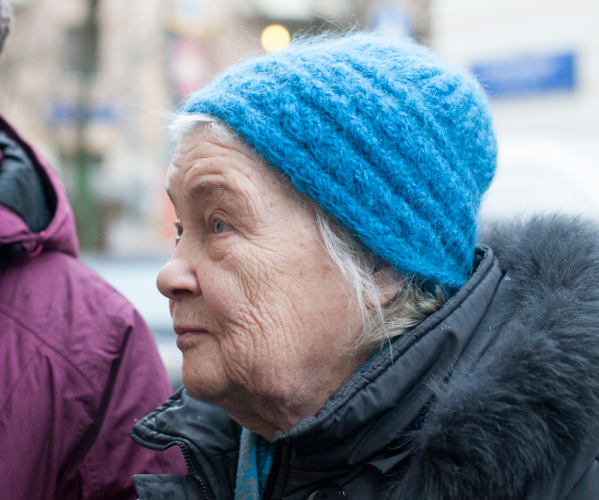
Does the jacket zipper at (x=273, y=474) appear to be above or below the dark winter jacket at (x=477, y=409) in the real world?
below

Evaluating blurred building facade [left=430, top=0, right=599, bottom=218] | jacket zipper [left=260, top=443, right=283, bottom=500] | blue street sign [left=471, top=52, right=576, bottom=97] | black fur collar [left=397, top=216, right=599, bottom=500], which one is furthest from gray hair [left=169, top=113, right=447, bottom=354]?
blue street sign [left=471, top=52, right=576, bottom=97]

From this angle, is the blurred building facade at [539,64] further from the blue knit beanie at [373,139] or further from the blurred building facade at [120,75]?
the blue knit beanie at [373,139]

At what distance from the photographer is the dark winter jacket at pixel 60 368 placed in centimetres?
170

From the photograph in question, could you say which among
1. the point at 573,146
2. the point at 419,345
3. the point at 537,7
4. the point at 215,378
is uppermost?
the point at 537,7

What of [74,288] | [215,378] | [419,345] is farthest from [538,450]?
[74,288]

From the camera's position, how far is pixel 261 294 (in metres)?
1.53

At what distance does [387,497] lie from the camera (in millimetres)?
1343

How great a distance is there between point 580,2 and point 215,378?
A: 8329 millimetres

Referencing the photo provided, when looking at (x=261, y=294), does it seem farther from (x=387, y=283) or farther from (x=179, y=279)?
(x=387, y=283)

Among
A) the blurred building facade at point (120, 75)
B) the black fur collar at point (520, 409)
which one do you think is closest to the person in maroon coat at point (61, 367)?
the black fur collar at point (520, 409)

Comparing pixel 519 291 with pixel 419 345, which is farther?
pixel 519 291

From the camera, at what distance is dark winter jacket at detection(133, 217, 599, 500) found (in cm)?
122

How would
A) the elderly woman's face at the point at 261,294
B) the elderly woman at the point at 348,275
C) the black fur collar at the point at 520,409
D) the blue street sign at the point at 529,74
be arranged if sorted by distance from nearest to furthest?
1. the black fur collar at the point at 520,409
2. the elderly woman at the point at 348,275
3. the elderly woman's face at the point at 261,294
4. the blue street sign at the point at 529,74

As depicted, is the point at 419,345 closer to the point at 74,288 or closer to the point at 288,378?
the point at 288,378
